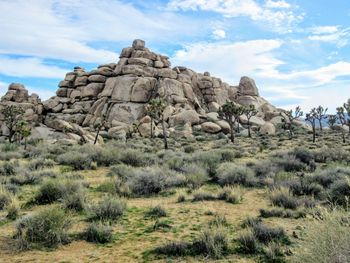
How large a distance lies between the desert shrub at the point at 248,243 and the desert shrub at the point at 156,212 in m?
3.18

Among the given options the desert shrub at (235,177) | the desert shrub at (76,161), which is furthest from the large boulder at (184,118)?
the desert shrub at (235,177)

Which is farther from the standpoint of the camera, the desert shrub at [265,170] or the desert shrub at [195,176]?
the desert shrub at [265,170]

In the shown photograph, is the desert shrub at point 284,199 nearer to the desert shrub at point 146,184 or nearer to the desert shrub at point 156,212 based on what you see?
the desert shrub at point 156,212

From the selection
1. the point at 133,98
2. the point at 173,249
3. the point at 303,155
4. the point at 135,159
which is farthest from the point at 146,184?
the point at 133,98

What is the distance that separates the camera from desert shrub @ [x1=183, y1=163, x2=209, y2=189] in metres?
14.8

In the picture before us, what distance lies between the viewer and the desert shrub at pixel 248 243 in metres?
7.48

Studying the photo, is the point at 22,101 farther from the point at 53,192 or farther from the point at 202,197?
the point at 202,197

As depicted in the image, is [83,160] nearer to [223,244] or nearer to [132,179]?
[132,179]

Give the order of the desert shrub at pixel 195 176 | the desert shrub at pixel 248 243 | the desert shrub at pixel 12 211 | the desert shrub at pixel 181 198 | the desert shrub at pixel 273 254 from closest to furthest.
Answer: the desert shrub at pixel 273 254, the desert shrub at pixel 248 243, the desert shrub at pixel 12 211, the desert shrub at pixel 181 198, the desert shrub at pixel 195 176

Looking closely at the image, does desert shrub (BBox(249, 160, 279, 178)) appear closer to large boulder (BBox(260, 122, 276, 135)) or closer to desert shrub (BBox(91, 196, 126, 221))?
desert shrub (BBox(91, 196, 126, 221))

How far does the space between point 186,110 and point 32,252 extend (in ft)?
184

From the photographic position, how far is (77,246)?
25.9 feet

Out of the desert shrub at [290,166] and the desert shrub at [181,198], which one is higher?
the desert shrub at [290,166]

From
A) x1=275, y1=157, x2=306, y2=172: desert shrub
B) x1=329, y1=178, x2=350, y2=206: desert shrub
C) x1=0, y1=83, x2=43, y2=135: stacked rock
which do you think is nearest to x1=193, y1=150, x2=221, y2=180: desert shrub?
x1=275, y1=157, x2=306, y2=172: desert shrub
